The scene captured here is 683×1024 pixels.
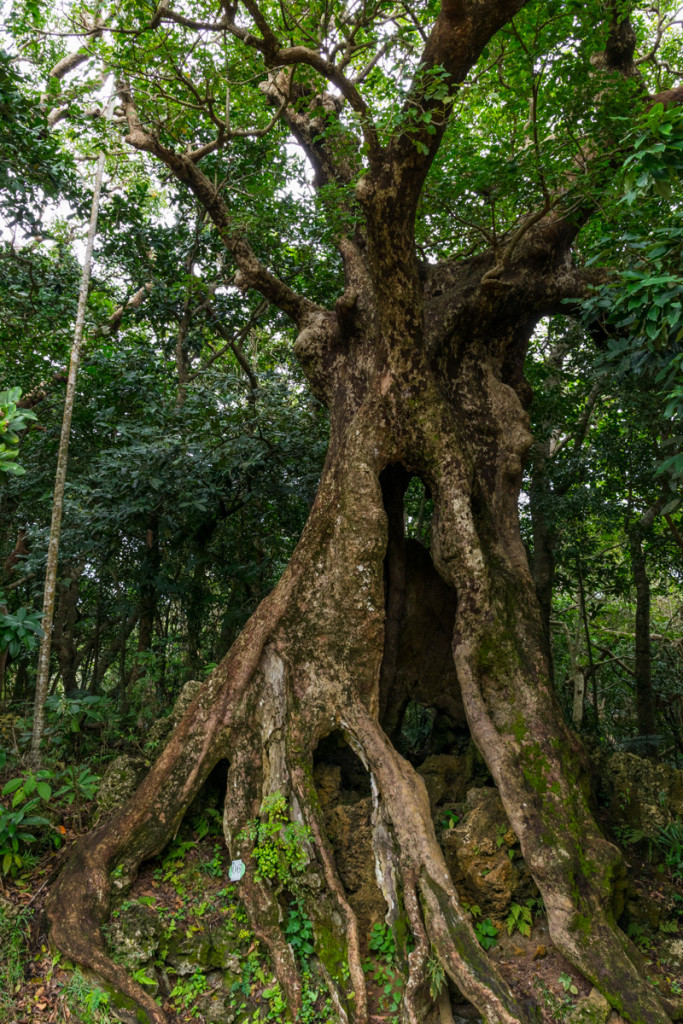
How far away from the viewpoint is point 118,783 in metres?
4.96

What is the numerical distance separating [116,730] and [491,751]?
388cm

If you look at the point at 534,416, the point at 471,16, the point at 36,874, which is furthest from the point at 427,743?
the point at 471,16

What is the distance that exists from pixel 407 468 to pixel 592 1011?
4098 mm

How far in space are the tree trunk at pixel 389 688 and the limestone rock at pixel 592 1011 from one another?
74 mm

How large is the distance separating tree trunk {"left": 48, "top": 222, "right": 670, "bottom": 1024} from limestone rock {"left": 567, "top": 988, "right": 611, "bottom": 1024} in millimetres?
74

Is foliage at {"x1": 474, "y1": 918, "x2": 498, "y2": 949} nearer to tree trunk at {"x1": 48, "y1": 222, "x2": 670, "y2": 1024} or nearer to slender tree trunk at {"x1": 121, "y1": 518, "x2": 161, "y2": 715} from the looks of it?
tree trunk at {"x1": 48, "y1": 222, "x2": 670, "y2": 1024}

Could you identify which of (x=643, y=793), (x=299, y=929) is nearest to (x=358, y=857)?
(x=299, y=929)

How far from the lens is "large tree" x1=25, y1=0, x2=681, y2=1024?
3.94 metres

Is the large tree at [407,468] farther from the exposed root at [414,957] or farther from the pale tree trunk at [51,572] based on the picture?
the pale tree trunk at [51,572]

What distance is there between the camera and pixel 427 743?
6.22 m

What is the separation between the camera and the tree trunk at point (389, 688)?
3.79 meters

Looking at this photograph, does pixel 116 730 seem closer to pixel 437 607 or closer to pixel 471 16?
pixel 437 607

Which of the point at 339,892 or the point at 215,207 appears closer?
the point at 339,892

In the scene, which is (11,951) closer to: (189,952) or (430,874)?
(189,952)
